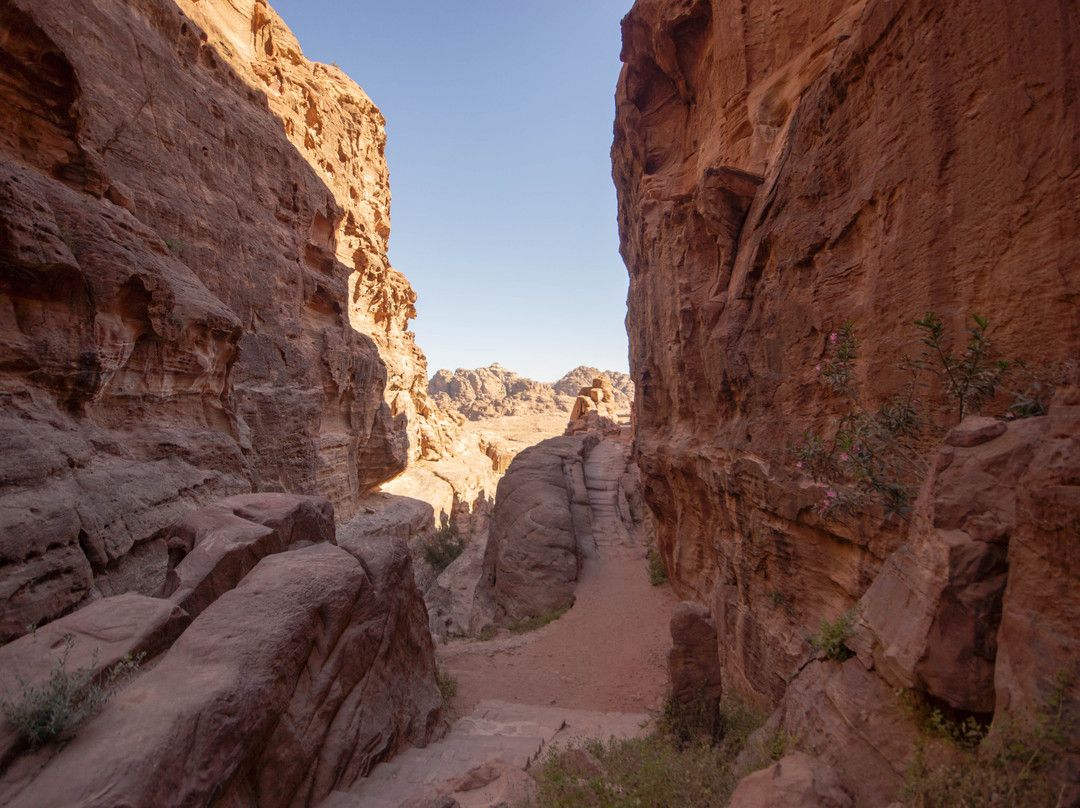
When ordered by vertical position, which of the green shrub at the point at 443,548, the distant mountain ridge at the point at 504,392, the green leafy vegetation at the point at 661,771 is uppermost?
the distant mountain ridge at the point at 504,392

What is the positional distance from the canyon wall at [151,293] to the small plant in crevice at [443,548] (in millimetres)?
6520

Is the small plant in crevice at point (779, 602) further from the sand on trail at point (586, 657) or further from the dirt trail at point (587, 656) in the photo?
the dirt trail at point (587, 656)

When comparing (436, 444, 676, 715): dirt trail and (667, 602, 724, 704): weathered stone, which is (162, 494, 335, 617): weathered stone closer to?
(436, 444, 676, 715): dirt trail

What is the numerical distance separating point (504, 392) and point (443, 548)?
64002mm

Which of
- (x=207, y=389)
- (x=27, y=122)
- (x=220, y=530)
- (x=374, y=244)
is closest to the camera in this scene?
Result: (x=220, y=530)

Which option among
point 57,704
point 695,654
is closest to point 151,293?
point 57,704

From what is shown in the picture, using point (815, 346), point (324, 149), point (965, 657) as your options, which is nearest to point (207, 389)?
point (815, 346)

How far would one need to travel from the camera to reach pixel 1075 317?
12.4 feet

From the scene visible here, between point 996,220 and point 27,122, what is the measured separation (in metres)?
14.4

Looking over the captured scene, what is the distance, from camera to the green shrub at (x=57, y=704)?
348 cm

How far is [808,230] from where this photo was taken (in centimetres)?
677

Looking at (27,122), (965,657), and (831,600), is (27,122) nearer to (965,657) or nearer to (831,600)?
(965,657)

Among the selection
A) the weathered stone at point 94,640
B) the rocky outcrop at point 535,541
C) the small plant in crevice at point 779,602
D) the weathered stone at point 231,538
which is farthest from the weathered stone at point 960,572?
the rocky outcrop at point 535,541

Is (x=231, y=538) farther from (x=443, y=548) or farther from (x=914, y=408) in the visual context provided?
(x=443, y=548)
